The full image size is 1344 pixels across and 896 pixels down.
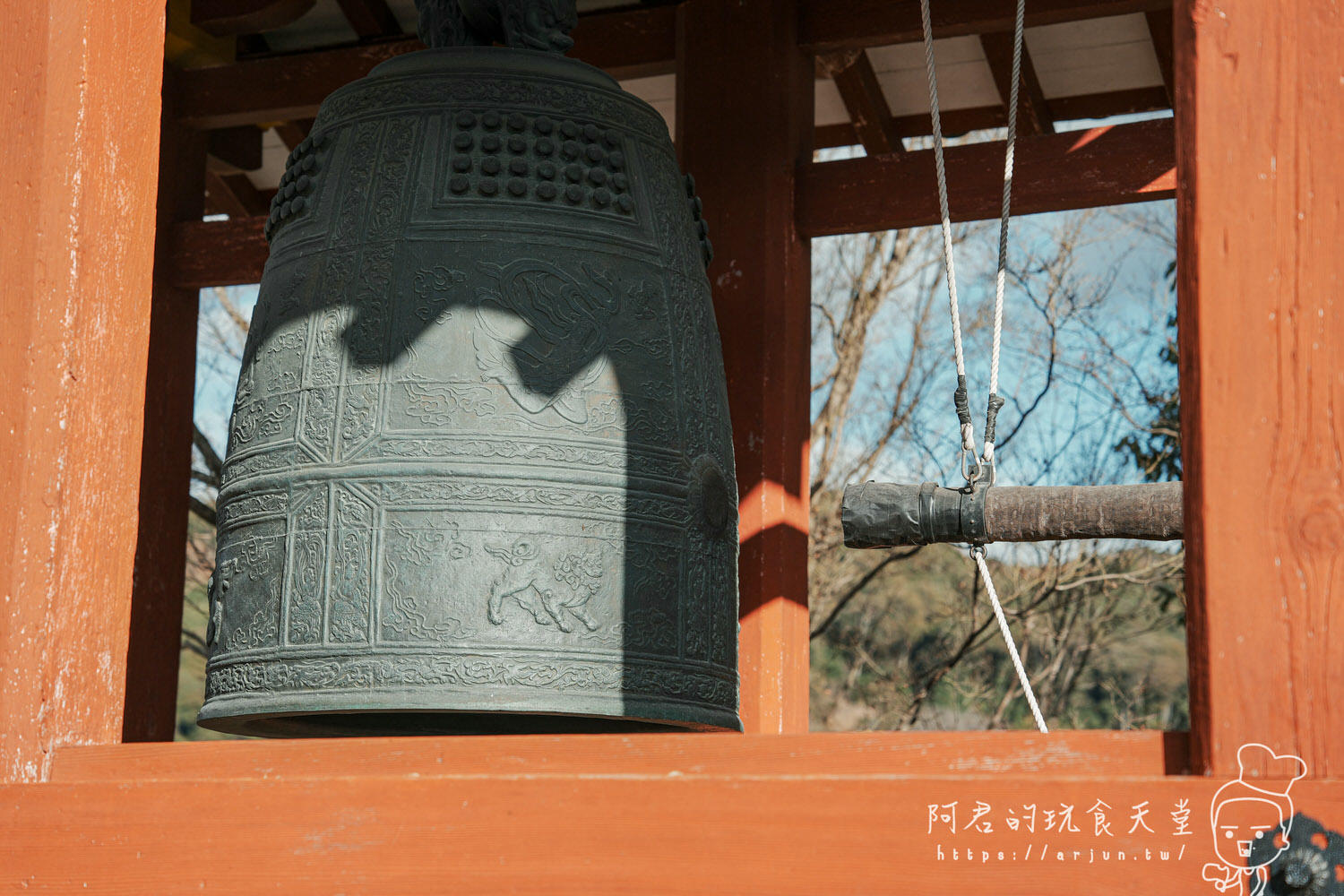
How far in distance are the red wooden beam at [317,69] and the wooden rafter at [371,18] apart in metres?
0.07

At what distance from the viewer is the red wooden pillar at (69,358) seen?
182 cm

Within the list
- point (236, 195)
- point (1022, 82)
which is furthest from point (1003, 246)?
point (236, 195)

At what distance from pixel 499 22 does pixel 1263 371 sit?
182 cm

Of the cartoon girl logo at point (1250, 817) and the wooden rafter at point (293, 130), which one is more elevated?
the wooden rafter at point (293, 130)

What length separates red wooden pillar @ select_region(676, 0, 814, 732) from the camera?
3.75 metres

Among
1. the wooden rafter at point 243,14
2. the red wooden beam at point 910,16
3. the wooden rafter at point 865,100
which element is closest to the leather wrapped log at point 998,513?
the red wooden beam at point 910,16

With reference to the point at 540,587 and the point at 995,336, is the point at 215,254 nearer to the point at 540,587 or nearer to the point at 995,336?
the point at 540,587

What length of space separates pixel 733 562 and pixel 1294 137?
4.79 ft

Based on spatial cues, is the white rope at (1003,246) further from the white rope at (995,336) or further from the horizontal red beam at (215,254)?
the horizontal red beam at (215,254)

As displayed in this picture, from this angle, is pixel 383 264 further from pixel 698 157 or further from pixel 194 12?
pixel 194 12

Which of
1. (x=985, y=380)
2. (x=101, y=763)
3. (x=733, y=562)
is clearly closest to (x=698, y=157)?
(x=733, y=562)

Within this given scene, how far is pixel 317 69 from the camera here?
4457 mm

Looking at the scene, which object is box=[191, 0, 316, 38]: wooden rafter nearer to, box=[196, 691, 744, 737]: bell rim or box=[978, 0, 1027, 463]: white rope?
box=[978, 0, 1027, 463]: white rope

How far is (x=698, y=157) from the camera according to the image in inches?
154
